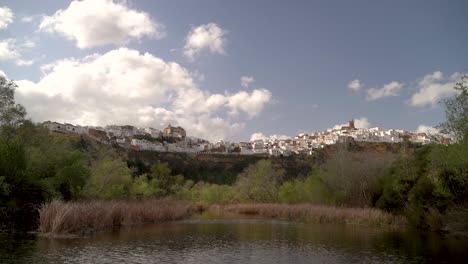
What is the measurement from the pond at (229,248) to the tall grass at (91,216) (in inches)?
52.1

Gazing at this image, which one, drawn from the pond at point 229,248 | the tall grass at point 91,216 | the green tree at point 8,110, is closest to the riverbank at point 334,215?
the pond at point 229,248

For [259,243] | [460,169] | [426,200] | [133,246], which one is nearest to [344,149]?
[426,200]

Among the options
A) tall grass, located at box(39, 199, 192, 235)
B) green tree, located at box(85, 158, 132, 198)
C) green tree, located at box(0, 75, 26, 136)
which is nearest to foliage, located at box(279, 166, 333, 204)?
tall grass, located at box(39, 199, 192, 235)

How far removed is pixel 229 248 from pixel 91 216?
10490 mm

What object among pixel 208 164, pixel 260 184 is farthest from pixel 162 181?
pixel 208 164

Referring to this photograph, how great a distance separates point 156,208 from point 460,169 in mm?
24899

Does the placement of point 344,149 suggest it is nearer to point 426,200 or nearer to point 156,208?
point 426,200

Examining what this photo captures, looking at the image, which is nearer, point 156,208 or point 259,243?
point 259,243

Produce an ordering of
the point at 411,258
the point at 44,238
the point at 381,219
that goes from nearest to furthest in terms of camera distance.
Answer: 1. the point at 411,258
2. the point at 44,238
3. the point at 381,219

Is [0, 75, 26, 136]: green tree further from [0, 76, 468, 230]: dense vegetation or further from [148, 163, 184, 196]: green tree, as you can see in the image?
[148, 163, 184, 196]: green tree

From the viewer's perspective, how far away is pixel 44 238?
72.3ft

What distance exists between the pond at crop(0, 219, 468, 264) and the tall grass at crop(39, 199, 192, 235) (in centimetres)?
132

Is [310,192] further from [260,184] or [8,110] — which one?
[8,110]

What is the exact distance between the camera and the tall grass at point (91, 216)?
23.5 meters
